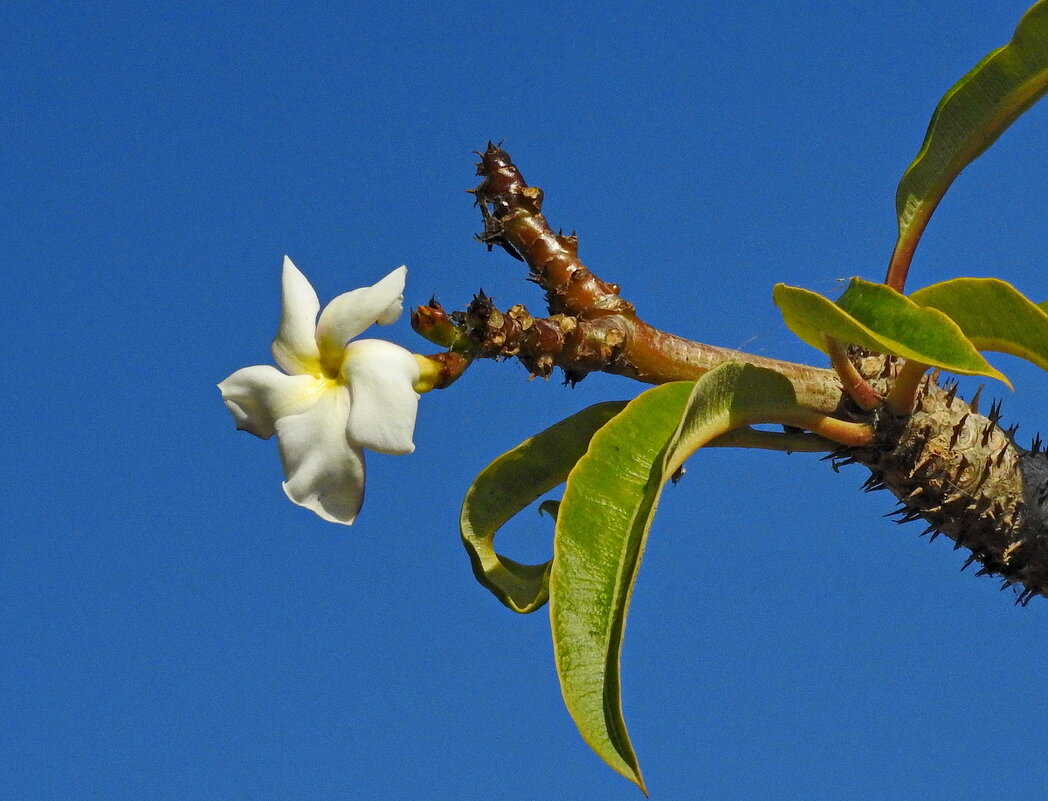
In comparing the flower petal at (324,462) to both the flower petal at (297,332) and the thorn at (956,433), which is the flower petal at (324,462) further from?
the thorn at (956,433)

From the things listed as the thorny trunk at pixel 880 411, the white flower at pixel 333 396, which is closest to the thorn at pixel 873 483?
the thorny trunk at pixel 880 411

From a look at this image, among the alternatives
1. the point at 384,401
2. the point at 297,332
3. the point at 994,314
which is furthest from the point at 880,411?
Answer: the point at 297,332

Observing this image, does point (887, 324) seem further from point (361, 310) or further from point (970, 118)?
point (361, 310)

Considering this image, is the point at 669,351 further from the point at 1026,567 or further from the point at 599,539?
the point at 1026,567

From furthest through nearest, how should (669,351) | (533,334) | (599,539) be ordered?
(669,351)
(533,334)
(599,539)

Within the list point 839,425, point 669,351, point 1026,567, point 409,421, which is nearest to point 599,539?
point 409,421

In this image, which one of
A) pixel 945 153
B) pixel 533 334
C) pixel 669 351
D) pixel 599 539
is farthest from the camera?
pixel 945 153
